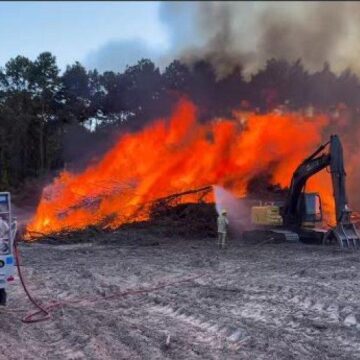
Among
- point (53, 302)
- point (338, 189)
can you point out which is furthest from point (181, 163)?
point (53, 302)

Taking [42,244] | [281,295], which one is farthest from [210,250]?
[281,295]

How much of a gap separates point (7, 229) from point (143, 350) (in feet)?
10.8

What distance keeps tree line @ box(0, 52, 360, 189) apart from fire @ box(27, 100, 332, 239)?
1.71 m

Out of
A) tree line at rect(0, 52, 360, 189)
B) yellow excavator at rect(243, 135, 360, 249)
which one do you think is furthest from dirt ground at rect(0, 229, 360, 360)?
tree line at rect(0, 52, 360, 189)

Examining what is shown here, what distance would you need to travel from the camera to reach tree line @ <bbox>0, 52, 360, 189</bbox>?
108ft

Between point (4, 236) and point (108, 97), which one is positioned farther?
point (108, 97)

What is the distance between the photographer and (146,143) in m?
32.1

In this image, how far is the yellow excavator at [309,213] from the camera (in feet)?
66.3

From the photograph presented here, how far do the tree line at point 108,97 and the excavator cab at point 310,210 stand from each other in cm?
798

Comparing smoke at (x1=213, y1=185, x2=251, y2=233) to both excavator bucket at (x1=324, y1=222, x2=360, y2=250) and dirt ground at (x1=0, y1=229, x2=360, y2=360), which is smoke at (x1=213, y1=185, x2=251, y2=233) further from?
dirt ground at (x1=0, y1=229, x2=360, y2=360)

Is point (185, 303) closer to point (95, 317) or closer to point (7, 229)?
point (95, 317)

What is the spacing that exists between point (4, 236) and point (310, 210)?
15.5m

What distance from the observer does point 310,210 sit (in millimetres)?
22781

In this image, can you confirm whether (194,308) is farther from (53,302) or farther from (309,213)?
(309,213)
